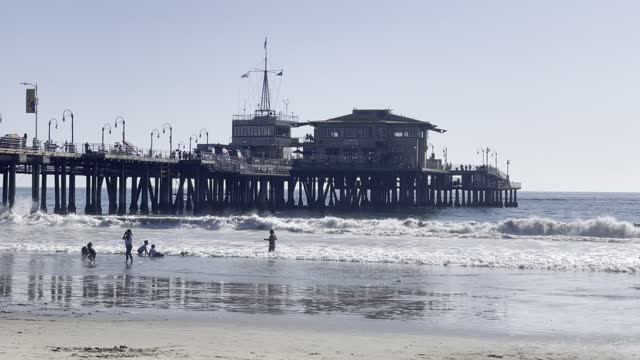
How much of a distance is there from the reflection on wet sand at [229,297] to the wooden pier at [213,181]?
34.3m

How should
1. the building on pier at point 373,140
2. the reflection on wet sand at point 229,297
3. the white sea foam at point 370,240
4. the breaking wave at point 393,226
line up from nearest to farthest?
the reflection on wet sand at point 229,297 < the white sea foam at point 370,240 < the breaking wave at point 393,226 < the building on pier at point 373,140

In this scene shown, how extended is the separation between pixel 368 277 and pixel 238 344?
47.1 ft

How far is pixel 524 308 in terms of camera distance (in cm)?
2541

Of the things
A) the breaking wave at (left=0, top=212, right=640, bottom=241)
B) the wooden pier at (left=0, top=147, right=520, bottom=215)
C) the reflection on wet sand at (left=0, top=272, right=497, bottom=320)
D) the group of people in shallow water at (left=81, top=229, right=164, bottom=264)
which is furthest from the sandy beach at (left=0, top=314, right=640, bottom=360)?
the wooden pier at (left=0, top=147, right=520, bottom=215)

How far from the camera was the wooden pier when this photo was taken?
71938mm

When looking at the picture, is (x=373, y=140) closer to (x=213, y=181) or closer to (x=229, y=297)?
(x=213, y=181)

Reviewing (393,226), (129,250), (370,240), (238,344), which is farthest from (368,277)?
(393,226)

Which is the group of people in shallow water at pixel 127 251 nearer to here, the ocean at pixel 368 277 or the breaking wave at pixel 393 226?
the ocean at pixel 368 277

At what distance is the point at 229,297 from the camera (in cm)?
2714

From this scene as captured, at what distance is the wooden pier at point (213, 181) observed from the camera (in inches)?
2832

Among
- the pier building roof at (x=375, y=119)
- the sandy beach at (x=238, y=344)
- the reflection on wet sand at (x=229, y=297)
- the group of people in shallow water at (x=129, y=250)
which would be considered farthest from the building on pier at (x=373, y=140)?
the sandy beach at (x=238, y=344)

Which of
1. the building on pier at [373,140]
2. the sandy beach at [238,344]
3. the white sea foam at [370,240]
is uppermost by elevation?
the building on pier at [373,140]

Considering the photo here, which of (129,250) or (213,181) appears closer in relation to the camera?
(129,250)

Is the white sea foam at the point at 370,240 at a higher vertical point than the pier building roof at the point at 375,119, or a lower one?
lower
